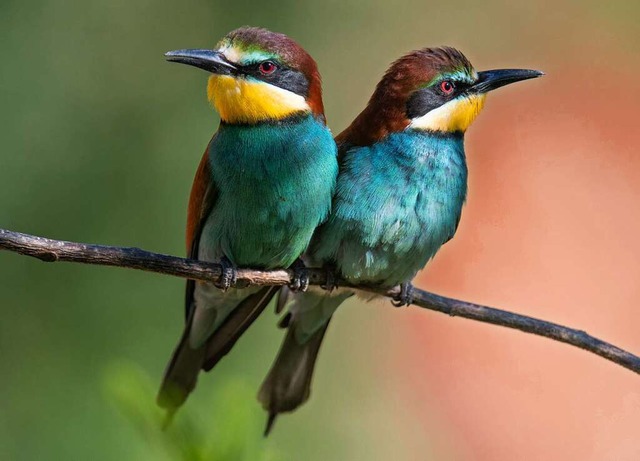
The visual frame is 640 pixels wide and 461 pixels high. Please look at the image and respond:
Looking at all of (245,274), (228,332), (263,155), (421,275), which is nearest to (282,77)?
(263,155)

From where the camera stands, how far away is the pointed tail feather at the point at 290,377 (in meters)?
2.97

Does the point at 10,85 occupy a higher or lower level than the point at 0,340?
higher

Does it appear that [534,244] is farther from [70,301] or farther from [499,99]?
[70,301]

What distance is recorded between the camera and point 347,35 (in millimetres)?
4965

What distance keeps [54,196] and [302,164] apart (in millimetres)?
1600

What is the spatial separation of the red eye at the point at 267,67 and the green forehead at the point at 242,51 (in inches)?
0.6

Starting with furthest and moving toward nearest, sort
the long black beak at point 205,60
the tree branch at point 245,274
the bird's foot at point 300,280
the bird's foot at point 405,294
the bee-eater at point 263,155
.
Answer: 1. the bird's foot at point 405,294
2. the bird's foot at point 300,280
3. the bee-eater at point 263,155
4. the long black beak at point 205,60
5. the tree branch at point 245,274

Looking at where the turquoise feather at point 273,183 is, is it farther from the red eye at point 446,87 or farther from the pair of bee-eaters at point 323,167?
the red eye at point 446,87

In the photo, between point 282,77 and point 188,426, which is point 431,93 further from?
point 188,426

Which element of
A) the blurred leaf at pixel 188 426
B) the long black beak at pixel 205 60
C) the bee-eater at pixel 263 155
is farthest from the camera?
the bee-eater at pixel 263 155

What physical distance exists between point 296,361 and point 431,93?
0.95 meters

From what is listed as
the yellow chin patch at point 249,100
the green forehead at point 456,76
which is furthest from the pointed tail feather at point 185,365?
the green forehead at point 456,76

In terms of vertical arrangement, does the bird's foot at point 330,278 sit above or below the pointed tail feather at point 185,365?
above

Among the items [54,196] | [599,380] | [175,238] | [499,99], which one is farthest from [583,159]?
[54,196]
